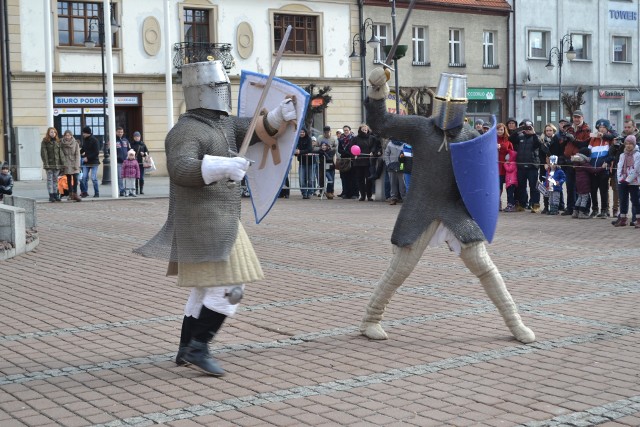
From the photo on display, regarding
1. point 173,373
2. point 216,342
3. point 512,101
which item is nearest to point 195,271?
point 173,373

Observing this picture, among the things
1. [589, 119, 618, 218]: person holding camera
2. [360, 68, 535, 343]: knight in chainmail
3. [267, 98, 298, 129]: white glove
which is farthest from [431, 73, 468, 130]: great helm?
[589, 119, 618, 218]: person holding camera

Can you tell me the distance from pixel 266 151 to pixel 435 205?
1.27 metres

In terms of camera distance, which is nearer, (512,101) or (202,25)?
(202,25)

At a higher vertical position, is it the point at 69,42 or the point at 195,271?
the point at 69,42

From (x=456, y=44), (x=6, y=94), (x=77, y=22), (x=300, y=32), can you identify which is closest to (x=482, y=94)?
(x=456, y=44)

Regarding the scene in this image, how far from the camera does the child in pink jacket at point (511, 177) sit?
1856cm

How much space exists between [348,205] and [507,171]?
3.55 meters

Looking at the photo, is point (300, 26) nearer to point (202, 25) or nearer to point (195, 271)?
point (202, 25)

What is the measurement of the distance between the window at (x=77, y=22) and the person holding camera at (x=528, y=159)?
59.2 feet

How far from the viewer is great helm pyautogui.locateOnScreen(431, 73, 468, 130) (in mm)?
6887

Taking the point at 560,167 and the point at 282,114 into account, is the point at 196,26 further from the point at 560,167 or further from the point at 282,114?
the point at 282,114

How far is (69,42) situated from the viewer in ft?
108

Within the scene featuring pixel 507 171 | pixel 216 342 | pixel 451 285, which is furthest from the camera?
pixel 507 171

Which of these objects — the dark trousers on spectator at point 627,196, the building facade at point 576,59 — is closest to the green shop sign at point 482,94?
the building facade at point 576,59
